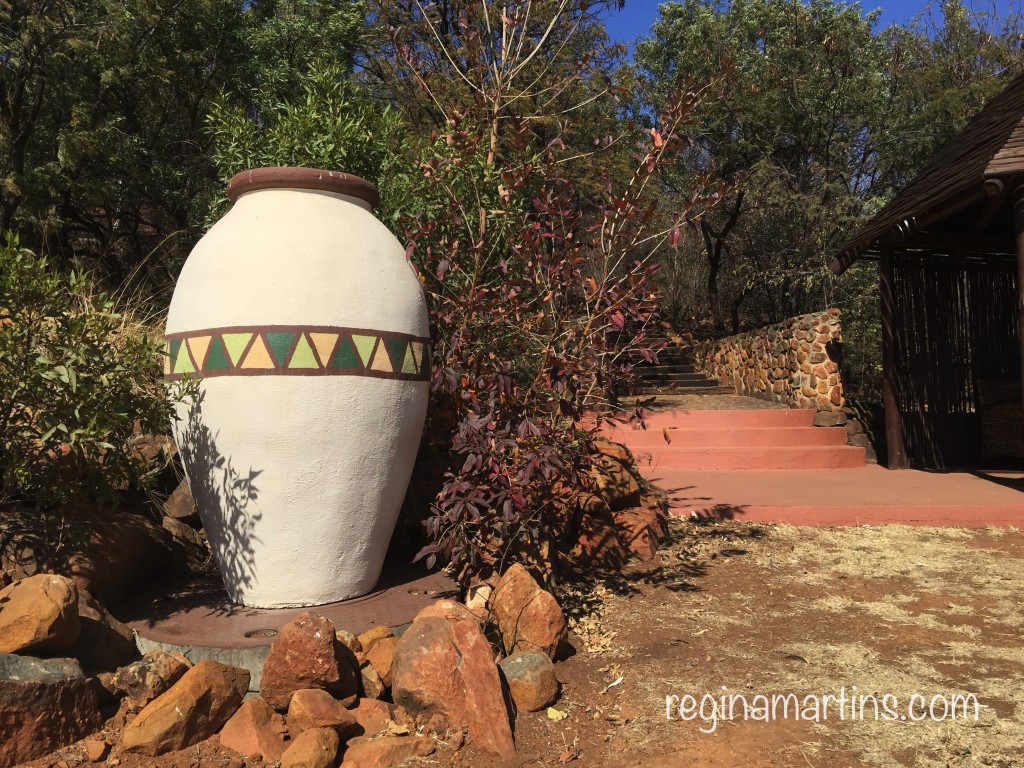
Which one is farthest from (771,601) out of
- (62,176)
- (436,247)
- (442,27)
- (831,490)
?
(442,27)

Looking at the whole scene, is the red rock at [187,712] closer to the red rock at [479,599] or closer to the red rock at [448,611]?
the red rock at [448,611]

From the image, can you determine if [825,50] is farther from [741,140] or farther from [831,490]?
[831,490]

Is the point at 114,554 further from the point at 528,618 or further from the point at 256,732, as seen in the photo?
the point at 528,618

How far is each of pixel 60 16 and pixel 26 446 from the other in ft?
28.0

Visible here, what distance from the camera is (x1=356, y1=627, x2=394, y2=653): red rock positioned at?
3.11 meters

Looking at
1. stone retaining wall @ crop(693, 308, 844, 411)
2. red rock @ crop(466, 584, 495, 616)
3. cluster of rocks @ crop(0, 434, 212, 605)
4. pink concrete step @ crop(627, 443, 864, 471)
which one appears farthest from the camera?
stone retaining wall @ crop(693, 308, 844, 411)

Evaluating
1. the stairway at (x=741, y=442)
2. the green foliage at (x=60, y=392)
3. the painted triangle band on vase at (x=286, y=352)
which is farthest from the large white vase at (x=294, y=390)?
the stairway at (x=741, y=442)

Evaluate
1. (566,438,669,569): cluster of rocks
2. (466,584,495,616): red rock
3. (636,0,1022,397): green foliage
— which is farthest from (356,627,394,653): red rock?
(636,0,1022,397): green foliage

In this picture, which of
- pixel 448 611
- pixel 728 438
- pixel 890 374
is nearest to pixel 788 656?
pixel 448 611

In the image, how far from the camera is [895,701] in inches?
114

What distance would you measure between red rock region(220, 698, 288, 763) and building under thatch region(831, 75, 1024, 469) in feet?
23.1

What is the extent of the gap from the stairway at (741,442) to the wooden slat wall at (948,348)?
770 millimetres

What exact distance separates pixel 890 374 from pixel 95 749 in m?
7.73

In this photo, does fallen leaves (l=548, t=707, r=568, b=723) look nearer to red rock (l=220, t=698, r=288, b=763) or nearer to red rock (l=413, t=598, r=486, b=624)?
red rock (l=413, t=598, r=486, b=624)
